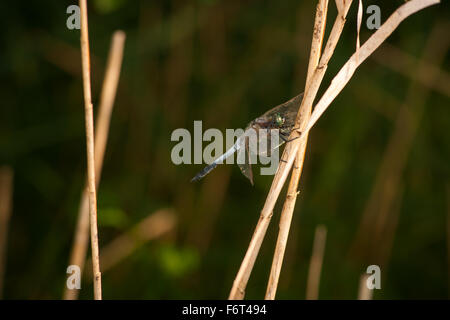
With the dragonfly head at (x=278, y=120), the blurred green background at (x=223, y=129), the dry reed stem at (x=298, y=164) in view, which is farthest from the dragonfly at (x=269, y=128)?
the blurred green background at (x=223, y=129)

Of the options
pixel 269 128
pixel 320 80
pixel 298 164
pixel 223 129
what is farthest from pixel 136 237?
pixel 320 80

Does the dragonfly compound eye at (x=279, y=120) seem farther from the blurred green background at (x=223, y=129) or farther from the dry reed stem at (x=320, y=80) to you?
the blurred green background at (x=223, y=129)

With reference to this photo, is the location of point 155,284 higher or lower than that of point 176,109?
lower

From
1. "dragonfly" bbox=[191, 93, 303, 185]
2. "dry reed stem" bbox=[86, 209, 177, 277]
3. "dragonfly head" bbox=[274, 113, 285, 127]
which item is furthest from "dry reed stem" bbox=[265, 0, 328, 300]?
"dry reed stem" bbox=[86, 209, 177, 277]
